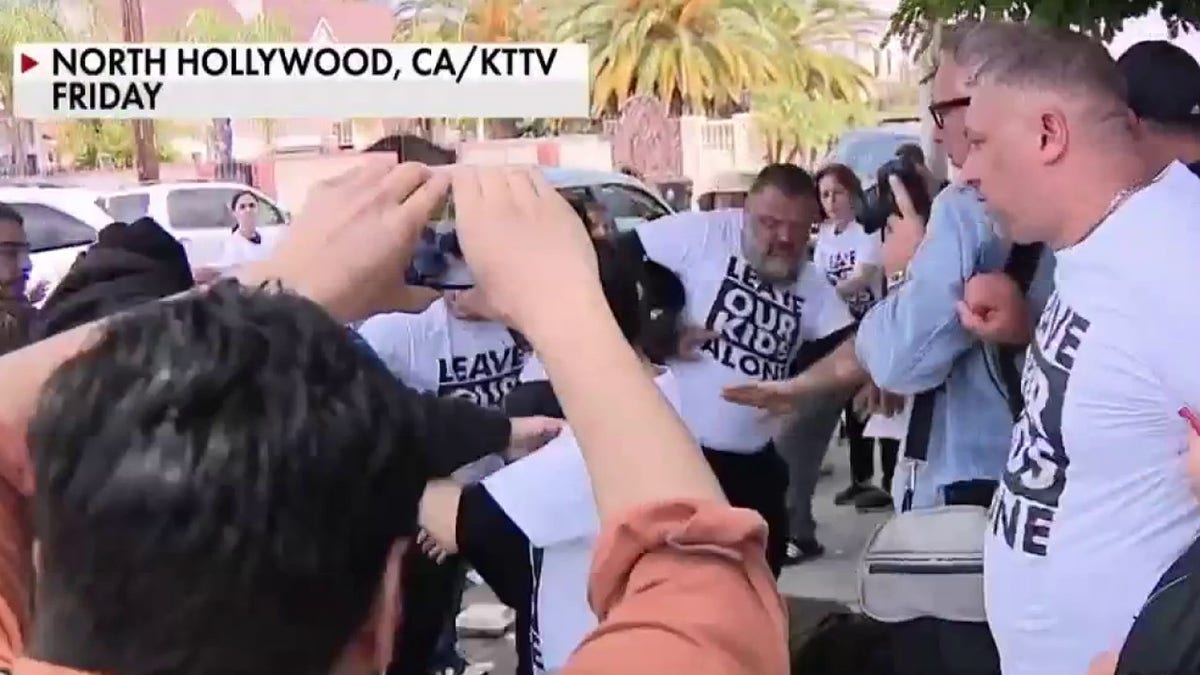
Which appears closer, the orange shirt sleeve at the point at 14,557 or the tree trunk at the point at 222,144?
the orange shirt sleeve at the point at 14,557

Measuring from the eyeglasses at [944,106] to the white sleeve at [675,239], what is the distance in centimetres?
156

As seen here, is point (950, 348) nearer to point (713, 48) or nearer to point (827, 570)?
point (827, 570)

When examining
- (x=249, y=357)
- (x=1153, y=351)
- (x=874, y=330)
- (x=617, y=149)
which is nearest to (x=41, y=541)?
(x=249, y=357)

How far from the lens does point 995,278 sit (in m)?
2.45

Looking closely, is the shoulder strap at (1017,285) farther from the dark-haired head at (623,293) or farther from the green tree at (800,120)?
the green tree at (800,120)

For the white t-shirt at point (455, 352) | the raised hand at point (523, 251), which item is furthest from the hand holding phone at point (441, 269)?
the raised hand at point (523, 251)

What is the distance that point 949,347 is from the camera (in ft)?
8.48

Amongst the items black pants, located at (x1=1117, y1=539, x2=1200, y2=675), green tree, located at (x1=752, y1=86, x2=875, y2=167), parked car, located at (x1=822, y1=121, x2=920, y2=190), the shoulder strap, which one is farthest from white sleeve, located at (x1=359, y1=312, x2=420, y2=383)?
green tree, located at (x1=752, y1=86, x2=875, y2=167)

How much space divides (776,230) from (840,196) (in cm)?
289

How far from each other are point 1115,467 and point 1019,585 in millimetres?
220

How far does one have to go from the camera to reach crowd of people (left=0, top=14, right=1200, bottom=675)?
0.82m

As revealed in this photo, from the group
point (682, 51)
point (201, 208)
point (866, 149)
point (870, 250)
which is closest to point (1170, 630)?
point (870, 250)

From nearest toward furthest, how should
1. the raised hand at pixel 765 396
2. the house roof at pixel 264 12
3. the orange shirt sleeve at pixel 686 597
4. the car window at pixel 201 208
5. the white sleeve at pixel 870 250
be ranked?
the orange shirt sleeve at pixel 686 597, the raised hand at pixel 765 396, the white sleeve at pixel 870 250, the house roof at pixel 264 12, the car window at pixel 201 208

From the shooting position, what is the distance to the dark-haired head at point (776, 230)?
4.23 meters
